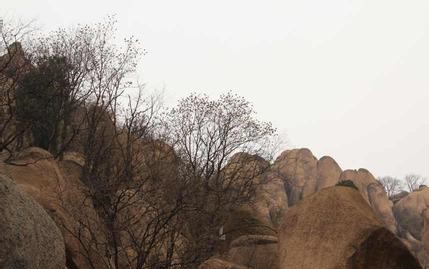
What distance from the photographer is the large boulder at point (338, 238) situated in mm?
10227

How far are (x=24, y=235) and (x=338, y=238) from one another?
273 inches

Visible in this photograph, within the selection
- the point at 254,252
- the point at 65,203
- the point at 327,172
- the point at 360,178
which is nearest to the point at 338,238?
the point at 65,203

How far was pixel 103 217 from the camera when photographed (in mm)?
8367

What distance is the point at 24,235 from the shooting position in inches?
252

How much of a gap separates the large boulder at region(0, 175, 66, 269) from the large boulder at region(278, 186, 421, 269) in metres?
5.80

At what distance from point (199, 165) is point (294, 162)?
33.4 metres

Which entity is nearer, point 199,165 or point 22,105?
point 22,105

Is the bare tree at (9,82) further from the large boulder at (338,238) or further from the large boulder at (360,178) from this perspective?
the large boulder at (360,178)

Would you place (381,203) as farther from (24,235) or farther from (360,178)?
(24,235)

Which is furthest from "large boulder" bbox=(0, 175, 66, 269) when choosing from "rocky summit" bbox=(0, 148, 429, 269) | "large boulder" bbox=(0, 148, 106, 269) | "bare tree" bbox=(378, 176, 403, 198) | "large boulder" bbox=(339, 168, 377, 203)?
"bare tree" bbox=(378, 176, 403, 198)

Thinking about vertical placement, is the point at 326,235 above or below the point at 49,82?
below

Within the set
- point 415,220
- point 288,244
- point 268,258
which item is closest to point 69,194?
point 288,244

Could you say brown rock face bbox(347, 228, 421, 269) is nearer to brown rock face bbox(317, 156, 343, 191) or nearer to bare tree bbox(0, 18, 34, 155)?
bare tree bbox(0, 18, 34, 155)

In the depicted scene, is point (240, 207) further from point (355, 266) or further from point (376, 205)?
point (376, 205)
